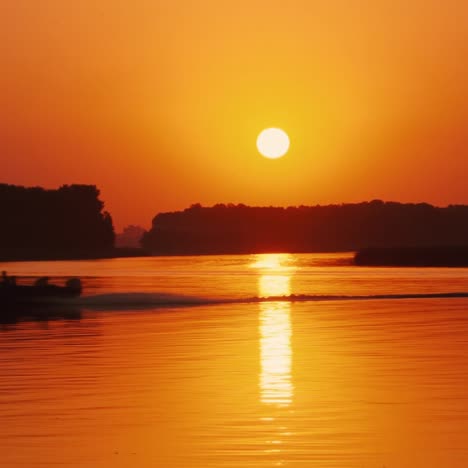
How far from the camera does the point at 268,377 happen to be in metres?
25.9

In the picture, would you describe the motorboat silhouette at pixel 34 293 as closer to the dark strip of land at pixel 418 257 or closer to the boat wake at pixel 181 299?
the boat wake at pixel 181 299

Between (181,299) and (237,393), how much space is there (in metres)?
42.3

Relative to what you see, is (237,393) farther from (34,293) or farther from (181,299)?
(181,299)

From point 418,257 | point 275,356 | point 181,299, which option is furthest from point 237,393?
point 418,257

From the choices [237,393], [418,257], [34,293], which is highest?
[418,257]

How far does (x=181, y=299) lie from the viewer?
65250mm

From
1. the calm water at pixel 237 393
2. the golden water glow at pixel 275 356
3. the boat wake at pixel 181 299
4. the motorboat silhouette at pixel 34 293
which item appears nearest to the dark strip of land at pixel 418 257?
the boat wake at pixel 181 299

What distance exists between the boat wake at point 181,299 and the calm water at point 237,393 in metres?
14.4

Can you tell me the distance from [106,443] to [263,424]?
113 inches

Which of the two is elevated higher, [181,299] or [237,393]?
[181,299]

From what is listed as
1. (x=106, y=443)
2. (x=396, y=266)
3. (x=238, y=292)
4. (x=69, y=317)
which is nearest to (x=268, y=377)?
(x=106, y=443)

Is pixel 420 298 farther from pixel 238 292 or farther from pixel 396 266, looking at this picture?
pixel 396 266

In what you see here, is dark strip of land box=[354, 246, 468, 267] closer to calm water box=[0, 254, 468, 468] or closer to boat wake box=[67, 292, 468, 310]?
boat wake box=[67, 292, 468, 310]

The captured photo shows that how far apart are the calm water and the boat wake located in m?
14.4
